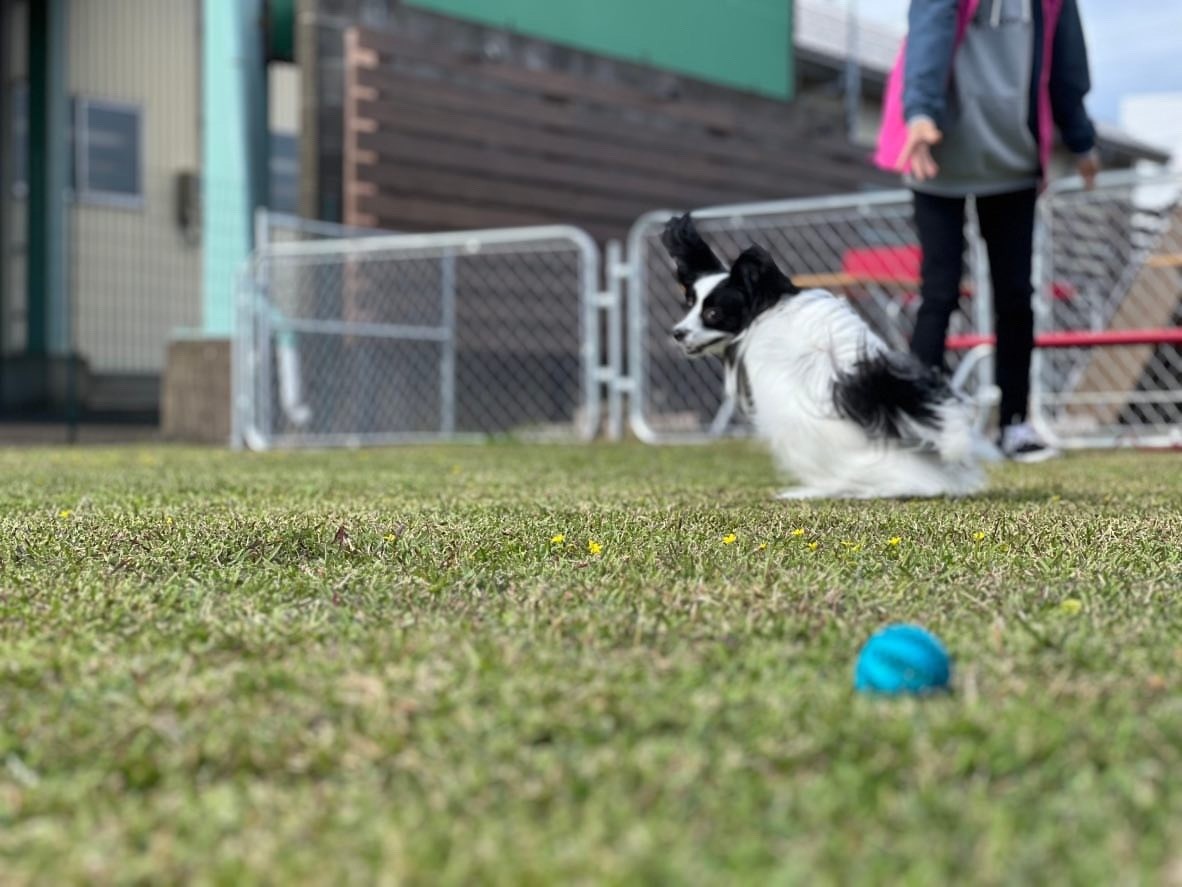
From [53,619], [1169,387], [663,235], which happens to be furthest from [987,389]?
[53,619]

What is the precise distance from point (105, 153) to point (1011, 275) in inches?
346

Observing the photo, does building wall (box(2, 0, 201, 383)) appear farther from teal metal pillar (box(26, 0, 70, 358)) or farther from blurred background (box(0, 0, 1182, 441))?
teal metal pillar (box(26, 0, 70, 358))

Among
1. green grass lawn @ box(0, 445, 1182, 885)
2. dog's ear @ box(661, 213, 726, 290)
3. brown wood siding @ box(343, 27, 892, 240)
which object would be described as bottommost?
green grass lawn @ box(0, 445, 1182, 885)

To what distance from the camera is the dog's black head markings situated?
11.2 feet

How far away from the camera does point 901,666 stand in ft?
4.38

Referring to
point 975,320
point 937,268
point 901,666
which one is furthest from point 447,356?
point 901,666

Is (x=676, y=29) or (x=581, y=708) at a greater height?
(x=676, y=29)

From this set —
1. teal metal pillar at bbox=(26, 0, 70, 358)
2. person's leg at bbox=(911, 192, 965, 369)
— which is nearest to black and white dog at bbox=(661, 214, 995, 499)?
person's leg at bbox=(911, 192, 965, 369)

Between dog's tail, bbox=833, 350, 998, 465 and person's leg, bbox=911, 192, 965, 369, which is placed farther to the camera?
person's leg, bbox=911, 192, 965, 369

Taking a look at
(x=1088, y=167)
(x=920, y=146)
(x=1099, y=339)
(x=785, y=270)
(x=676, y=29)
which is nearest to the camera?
(x=920, y=146)

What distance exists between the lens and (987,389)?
6.45 m

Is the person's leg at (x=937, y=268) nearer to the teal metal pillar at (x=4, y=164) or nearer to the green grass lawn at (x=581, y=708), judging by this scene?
the green grass lawn at (x=581, y=708)

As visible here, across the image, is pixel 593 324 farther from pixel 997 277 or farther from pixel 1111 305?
pixel 997 277

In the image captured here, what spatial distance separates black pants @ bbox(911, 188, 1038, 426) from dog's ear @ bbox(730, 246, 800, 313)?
832 mm
